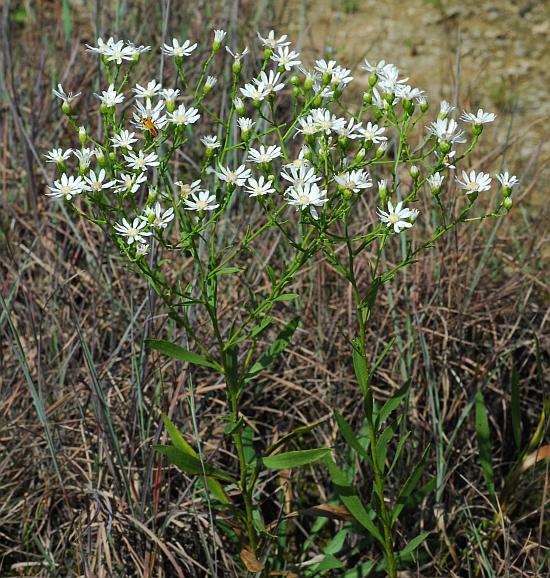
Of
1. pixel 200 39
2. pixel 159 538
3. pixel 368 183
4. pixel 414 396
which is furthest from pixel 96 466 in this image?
pixel 200 39

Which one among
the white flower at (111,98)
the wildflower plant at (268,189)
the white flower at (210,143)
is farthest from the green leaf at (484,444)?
the white flower at (111,98)

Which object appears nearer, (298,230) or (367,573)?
(367,573)

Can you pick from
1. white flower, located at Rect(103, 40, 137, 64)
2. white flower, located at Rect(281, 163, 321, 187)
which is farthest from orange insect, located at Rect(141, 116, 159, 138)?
white flower, located at Rect(281, 163, 321, 187)

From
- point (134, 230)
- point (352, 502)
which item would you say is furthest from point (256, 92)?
point (352, 502)

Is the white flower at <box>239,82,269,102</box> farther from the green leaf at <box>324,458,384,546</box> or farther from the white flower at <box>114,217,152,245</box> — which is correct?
the green leaf at <box>324,458,384,546</box>

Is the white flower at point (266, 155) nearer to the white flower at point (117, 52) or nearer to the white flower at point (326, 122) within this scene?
the white flower at point (326, 122)

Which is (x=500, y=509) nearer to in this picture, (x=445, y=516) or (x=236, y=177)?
(x=445, y=516)

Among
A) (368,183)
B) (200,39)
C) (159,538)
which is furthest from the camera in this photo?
(200,39)

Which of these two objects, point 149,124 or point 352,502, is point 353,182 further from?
point 352,502
